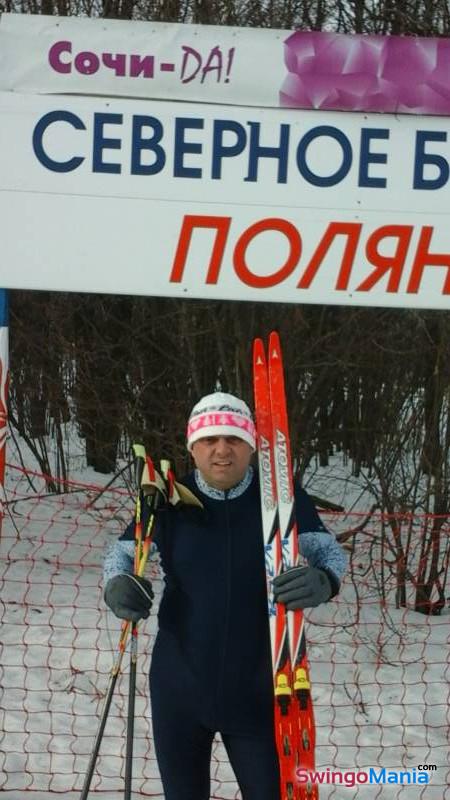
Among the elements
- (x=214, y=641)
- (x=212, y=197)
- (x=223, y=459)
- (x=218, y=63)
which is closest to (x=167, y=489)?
(x=223, y=459)

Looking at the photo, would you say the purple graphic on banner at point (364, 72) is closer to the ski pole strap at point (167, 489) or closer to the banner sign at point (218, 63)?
the banner sign at point (218, 63)

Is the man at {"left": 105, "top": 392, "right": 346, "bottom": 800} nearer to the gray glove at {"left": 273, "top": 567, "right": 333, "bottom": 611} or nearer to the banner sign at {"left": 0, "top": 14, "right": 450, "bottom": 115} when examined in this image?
the gray glove at {"left": 273, "top": 567, "right": 333, "bottom": 611}

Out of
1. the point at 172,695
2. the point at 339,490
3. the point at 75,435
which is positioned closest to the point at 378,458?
the point at 339,490

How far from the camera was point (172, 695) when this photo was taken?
2.85 meters

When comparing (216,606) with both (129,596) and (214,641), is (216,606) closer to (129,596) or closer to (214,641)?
(214,641)

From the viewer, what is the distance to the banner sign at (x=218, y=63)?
3.65 metres

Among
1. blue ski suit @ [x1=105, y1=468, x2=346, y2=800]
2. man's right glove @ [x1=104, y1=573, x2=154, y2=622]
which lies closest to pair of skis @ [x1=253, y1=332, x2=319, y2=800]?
blue ski suit @ [x1=105, y1=468, x2=346, y2=800]

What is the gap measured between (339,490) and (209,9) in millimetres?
4102

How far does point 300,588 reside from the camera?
2736 mm

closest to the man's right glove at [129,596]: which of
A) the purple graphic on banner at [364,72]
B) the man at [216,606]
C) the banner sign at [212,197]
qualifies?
the man at [216,606]

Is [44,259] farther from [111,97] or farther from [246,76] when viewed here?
[246,76]

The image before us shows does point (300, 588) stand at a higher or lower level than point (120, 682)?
lower

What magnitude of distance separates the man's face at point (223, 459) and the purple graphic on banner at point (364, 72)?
5.08 ft

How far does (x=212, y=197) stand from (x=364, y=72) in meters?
0.76
